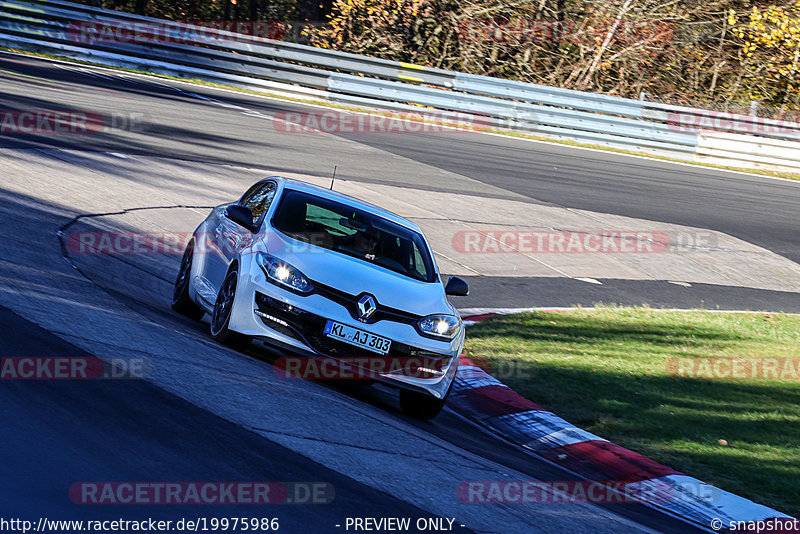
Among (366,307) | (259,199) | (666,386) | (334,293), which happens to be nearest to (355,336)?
(366,307)

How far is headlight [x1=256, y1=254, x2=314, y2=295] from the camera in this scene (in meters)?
7.48

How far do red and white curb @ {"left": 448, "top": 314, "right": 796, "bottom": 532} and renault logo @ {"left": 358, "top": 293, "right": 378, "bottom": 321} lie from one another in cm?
178

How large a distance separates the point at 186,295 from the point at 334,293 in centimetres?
233

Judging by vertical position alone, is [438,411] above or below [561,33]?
below

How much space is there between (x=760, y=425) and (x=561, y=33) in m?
25.0

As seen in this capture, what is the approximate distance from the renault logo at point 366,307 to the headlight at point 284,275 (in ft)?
1.29

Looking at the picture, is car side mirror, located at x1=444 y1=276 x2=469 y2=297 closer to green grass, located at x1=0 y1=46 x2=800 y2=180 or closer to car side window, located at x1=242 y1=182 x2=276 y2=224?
car side window, located at x1=242 y1=182 x2=276 y2=224

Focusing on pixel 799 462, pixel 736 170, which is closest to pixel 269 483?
pixel 799 462

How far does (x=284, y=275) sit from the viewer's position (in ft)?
24.8

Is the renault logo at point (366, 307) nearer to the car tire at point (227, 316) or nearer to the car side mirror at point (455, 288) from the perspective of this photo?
the car tire at point (227, 316)

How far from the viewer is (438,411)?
26.1ft

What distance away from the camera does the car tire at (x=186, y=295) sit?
30.3 ft

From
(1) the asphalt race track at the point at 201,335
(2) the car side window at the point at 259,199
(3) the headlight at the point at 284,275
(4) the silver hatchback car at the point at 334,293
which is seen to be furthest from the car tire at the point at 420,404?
(2) the car side window at the point at 259,199

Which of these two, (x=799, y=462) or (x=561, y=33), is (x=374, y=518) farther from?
(x=561, y=33)
